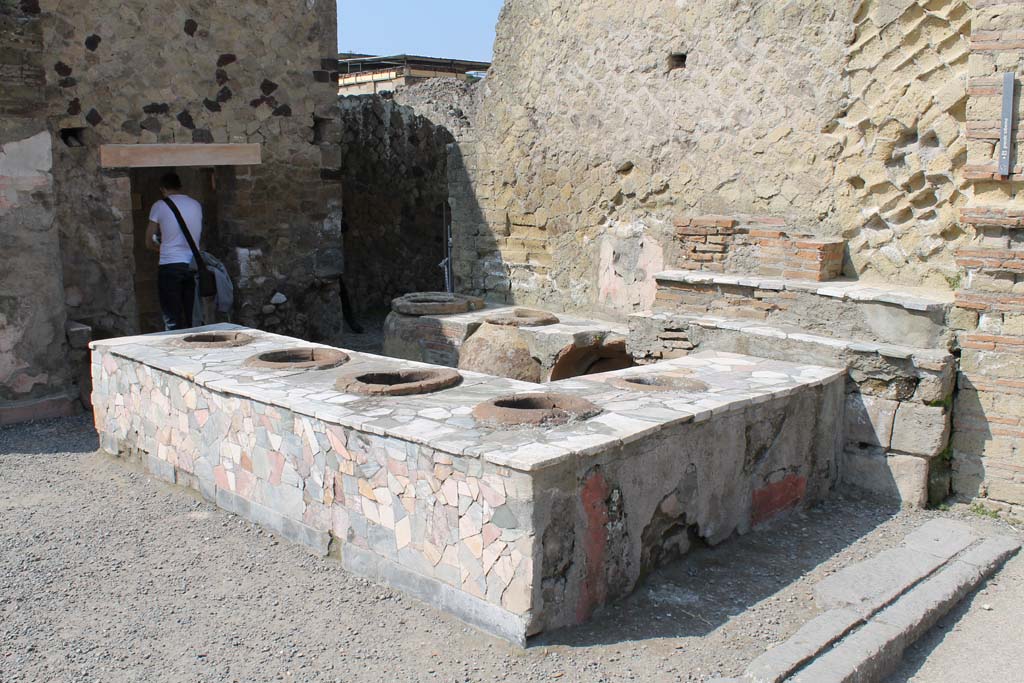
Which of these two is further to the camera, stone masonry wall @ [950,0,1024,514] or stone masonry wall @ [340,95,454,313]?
stone masonry wall @ [340,95,454,313]

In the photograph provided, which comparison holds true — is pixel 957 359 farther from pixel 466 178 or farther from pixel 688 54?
pixel 466 178

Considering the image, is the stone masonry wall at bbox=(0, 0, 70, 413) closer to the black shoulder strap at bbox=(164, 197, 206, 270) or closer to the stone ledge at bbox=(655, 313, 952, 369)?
the black shoulder strap at bbox=(164, 197, 206, 270)

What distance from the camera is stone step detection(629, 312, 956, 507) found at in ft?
15.9

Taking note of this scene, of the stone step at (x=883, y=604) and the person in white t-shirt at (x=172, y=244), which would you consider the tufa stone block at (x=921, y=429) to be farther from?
the person in white t-shirt at (x=172, y=244)

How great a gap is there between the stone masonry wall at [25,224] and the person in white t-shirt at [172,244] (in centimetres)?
72

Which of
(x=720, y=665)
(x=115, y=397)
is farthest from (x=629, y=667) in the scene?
(x=115, y=397)

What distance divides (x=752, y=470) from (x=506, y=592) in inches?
60.7

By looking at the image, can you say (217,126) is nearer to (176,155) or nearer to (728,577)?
(176,155)

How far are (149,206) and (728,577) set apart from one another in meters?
7.43

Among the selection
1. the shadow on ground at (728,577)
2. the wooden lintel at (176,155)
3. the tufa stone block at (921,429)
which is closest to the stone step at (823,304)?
the tufa stone block at (921,429)

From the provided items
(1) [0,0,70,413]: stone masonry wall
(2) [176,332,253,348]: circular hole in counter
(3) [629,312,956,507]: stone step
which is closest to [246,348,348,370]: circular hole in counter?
(2) [176,332,253,348]: circular hole in counter

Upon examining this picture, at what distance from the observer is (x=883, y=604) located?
381 cm

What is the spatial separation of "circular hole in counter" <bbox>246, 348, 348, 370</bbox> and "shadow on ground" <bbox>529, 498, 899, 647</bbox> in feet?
6.85

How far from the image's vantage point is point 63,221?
7109 mm
